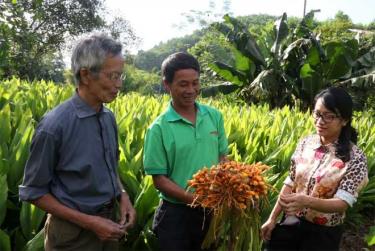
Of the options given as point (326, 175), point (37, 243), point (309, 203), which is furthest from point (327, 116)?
point (37, 243)

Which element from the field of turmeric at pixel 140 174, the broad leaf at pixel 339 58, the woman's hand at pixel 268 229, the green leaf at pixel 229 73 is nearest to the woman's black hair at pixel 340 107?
the field of turmeric at pixel 140 174

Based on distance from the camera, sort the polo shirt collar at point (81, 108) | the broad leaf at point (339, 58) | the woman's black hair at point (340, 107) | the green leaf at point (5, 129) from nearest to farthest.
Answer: the polo shirt collar at point (81, 108) → the woman's black hair at point (340, 107) → the green leaf at point (5, 129) → the broad leaf at point (339, 58)

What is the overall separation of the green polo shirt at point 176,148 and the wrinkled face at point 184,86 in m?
0.08

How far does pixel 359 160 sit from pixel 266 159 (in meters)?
1.38

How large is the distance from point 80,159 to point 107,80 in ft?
1.01

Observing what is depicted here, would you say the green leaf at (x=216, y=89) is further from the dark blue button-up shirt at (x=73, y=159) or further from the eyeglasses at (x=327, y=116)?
the dark blue button-up shirt at (x=73, y=159)

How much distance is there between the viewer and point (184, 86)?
194 cm

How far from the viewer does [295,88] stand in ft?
33.3

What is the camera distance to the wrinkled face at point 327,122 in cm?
209

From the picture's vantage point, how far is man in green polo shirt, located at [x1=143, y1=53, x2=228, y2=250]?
1.94 meters

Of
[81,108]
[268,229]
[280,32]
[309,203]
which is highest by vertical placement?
[280,32]

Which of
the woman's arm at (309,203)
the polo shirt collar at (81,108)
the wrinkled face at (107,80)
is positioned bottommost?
the woman's arm at (309,203)

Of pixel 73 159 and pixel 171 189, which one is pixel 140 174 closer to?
pixel 171 189

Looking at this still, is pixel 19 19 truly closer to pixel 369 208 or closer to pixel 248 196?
pixel 248 196
